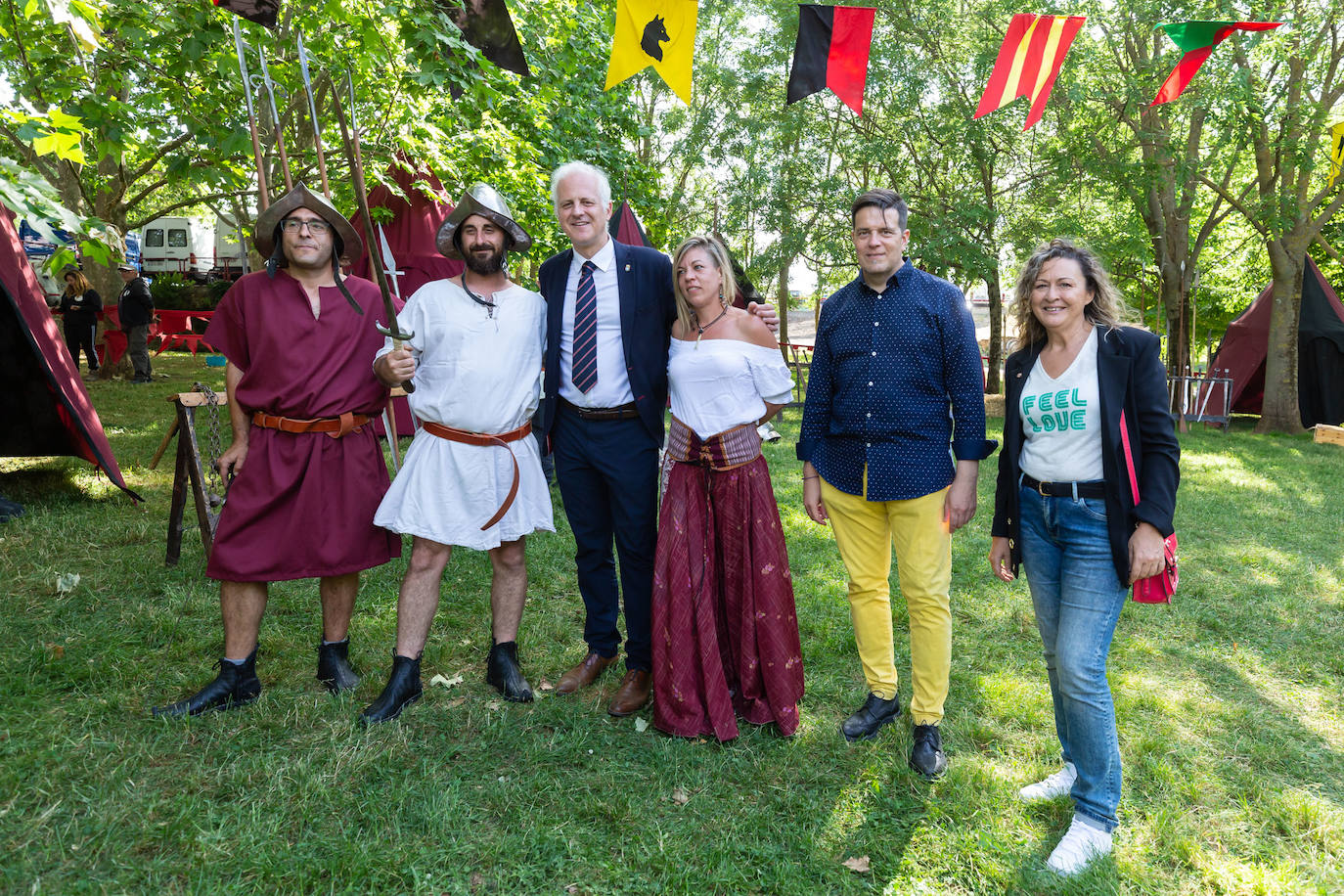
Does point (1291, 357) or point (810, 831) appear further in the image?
point (1291, 357)

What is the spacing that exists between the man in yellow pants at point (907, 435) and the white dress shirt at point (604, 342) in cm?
79

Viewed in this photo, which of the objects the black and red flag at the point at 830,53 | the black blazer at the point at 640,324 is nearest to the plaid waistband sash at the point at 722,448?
the black blazer at the point at 640,324

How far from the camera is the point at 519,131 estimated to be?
31.3 ft

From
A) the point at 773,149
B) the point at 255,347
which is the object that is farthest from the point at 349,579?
the point at 773,149

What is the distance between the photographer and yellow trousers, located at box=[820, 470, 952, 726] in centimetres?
293

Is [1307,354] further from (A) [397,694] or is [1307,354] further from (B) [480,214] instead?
(A) [397,694]

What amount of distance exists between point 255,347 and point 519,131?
7.14 meters

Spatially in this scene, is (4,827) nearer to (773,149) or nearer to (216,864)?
(216,864)

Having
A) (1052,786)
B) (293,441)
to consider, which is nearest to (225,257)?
(293,441)

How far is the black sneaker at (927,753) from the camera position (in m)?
2.89

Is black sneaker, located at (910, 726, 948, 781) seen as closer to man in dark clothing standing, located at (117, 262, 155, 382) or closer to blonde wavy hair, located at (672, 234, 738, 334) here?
blonde wavy hair, located at (672, 234, 738, 334)

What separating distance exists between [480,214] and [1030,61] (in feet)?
16.4

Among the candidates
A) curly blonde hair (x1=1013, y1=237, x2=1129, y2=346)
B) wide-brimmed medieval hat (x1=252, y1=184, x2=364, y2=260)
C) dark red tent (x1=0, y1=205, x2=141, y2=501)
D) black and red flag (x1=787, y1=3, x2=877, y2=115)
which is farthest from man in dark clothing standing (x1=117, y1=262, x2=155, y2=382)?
curly blonde hair (x1=1013, y1=237, x2=1129, y2=346)

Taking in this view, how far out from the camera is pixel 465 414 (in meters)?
3.21
